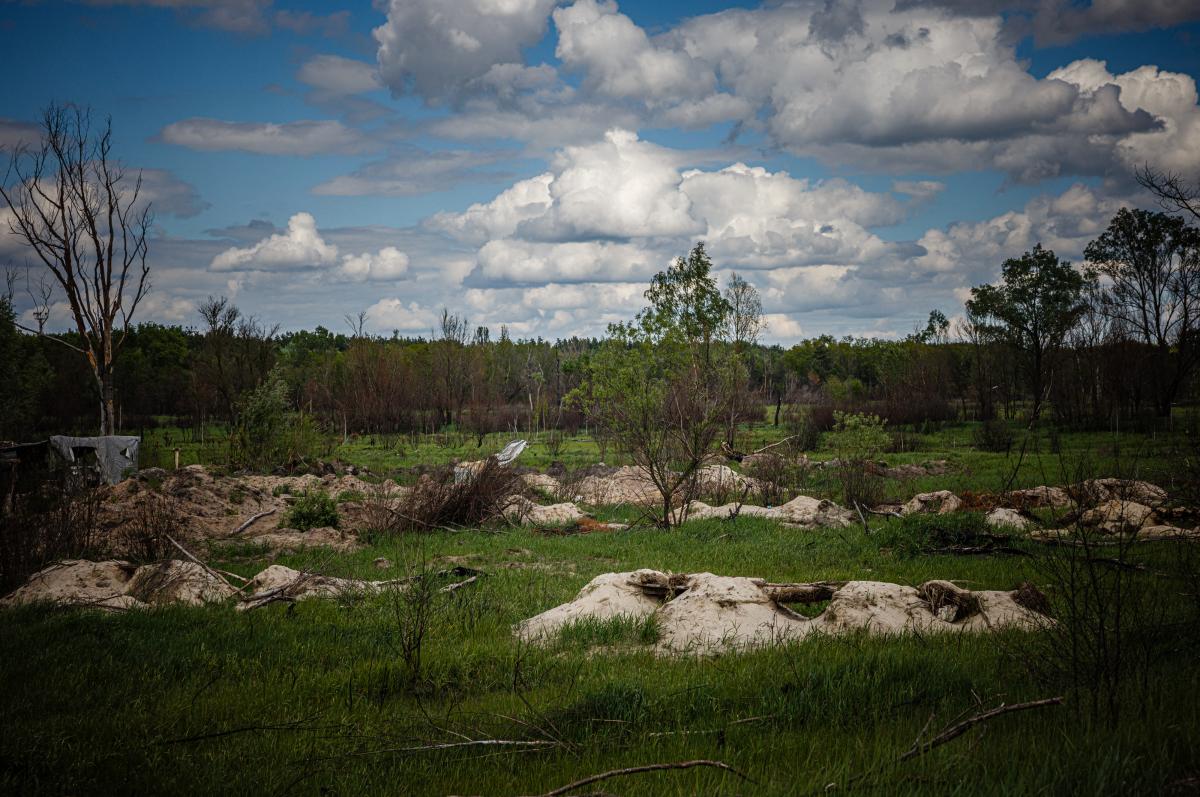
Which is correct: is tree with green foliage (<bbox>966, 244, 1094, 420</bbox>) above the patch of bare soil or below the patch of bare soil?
above

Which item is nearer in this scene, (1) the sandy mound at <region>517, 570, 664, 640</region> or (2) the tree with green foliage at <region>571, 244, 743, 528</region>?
(1) the sandy mound at <region>517, 570, 664, 640</region>

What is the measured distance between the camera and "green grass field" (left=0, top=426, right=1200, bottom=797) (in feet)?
10.8

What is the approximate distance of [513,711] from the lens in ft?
14.9

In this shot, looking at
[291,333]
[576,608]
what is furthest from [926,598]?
[291,333]

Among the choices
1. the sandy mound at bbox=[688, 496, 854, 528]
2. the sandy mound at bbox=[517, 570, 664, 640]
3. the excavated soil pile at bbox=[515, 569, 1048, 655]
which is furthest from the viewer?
the sandy mound at bbox=[688, 496, 854, 528]

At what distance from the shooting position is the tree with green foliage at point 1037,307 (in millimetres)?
44281

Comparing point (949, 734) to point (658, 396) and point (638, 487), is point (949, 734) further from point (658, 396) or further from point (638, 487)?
point (638, 487)

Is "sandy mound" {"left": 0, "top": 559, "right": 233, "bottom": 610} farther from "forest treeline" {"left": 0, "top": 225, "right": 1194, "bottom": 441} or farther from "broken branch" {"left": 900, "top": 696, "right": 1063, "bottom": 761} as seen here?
"forest treeline" {"left": 0, "top": 225, "right": 1194, "bottom": 441}

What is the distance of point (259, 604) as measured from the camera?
7727 mm

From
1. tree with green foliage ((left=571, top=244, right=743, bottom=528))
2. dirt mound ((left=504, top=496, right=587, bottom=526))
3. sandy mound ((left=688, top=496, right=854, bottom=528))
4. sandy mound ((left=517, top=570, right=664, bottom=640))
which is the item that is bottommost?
dirt mound ((left=504, top=496, right=587, bottom=526))

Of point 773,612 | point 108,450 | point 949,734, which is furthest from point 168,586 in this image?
point 108,450

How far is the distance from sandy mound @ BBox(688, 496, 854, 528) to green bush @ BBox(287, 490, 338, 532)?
8.10 metres

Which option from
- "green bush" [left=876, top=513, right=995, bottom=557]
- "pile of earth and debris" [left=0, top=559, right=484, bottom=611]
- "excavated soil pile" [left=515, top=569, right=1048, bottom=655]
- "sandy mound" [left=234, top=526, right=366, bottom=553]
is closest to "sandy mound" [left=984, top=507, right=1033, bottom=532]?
"green bush" [left=876, top=513, right=995, bottom=557]

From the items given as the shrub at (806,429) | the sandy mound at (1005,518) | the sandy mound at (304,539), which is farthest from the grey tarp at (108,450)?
the shrub at (806,429)
